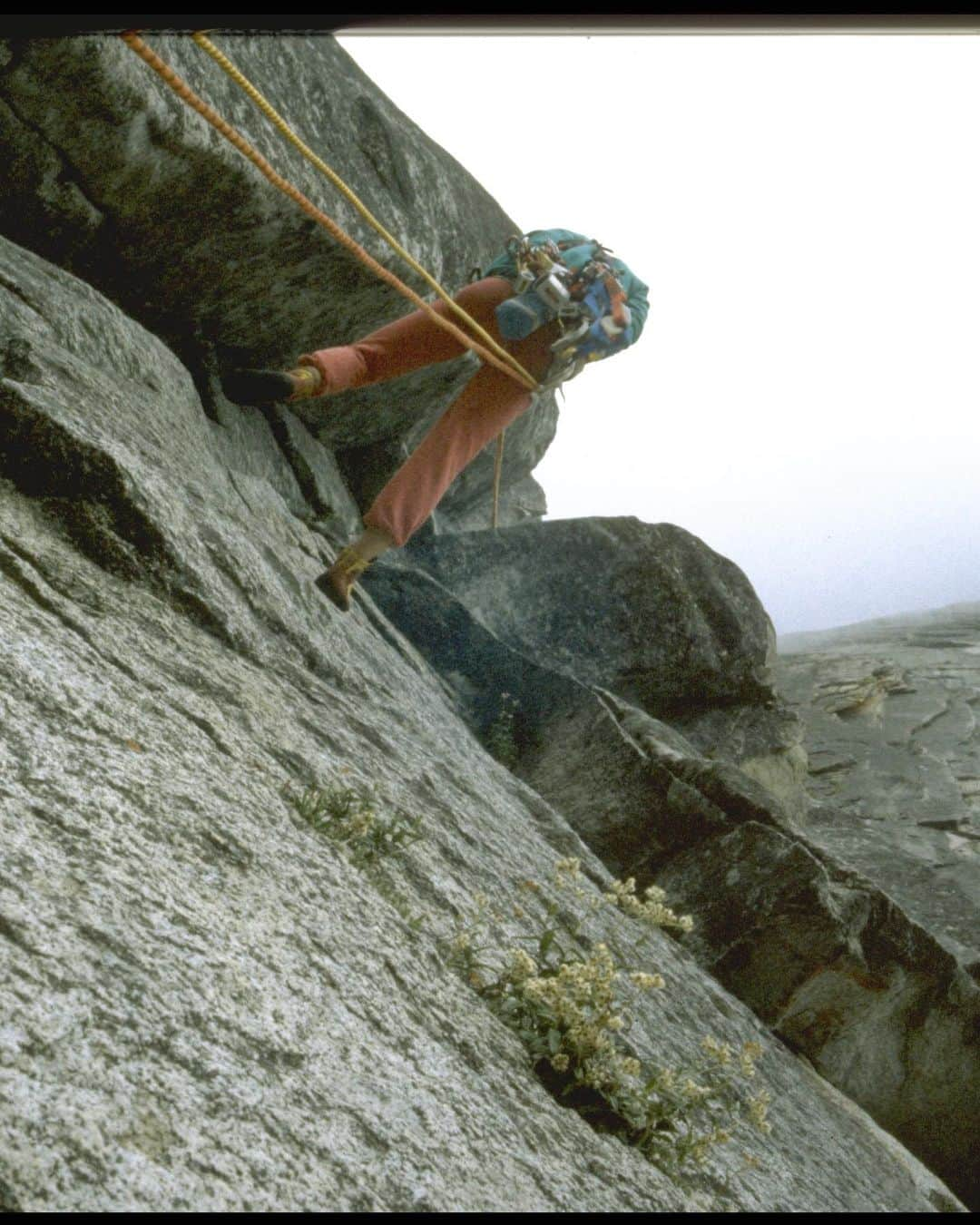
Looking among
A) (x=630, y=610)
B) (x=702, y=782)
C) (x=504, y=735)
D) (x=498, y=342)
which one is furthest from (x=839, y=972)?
(x=498, y=342)

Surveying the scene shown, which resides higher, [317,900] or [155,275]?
[155,275]

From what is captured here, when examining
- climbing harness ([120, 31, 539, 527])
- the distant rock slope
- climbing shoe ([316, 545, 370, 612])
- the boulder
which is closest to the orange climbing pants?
climbing harness ([120, 31, 539, 527])

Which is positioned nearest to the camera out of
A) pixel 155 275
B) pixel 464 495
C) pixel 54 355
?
pixel 54 355

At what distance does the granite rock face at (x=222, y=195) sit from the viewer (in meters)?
6.93

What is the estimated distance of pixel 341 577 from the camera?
6.57 m

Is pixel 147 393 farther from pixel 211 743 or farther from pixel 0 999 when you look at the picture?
pixel 0 999

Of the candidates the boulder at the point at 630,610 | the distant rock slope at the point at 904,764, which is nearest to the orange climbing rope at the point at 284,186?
the boulder at the point at 630,610

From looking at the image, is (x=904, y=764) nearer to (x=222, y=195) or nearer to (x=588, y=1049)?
(x=222, y=195)

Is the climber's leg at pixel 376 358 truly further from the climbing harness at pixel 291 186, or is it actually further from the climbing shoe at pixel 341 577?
the climbing shoe at pixel 341 577

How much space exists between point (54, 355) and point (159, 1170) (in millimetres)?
4747

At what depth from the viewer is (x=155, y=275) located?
28.7 ft

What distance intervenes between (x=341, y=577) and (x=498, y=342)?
2.51m

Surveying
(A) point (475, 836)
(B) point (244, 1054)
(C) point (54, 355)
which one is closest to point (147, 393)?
(C) point (54, 355)

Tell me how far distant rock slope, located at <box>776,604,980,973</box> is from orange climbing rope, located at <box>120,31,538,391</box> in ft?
22.6
